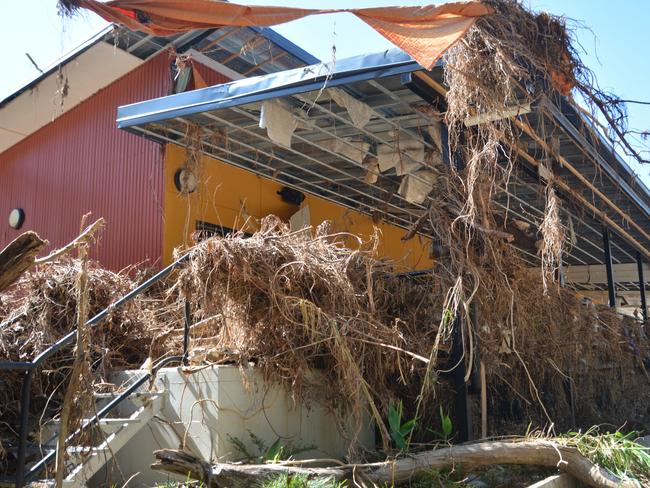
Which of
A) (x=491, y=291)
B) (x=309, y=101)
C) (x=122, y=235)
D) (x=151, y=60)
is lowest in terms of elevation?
(x=491, y=291)

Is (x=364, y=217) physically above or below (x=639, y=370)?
above

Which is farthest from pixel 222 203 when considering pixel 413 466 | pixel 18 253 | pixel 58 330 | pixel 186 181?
pixel 18 253

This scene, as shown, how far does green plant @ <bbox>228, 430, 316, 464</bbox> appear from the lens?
17.9ft

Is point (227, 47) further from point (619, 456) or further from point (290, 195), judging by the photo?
point (619, 456)

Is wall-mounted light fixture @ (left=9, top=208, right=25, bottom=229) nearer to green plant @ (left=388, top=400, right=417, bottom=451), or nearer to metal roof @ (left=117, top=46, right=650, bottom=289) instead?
metal roof @ (left=117, top=46, right=650, bottom=289)

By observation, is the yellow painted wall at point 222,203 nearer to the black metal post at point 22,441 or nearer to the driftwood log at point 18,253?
the black metal post at point 22,441

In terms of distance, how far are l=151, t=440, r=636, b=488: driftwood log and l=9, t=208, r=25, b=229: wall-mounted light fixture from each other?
8.07 metres

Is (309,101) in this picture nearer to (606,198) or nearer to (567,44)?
(567,44)

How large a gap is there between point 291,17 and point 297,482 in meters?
4.46

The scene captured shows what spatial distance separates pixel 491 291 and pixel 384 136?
3.18 meters

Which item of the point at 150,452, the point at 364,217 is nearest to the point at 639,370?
the point at 364,217

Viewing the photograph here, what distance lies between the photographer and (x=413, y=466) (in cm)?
522

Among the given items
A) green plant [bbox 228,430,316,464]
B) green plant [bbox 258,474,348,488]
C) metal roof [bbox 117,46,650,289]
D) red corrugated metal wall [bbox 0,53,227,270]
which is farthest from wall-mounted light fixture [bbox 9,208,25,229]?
green plant [bbox 258,474,348,488]

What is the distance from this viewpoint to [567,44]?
6.69m
